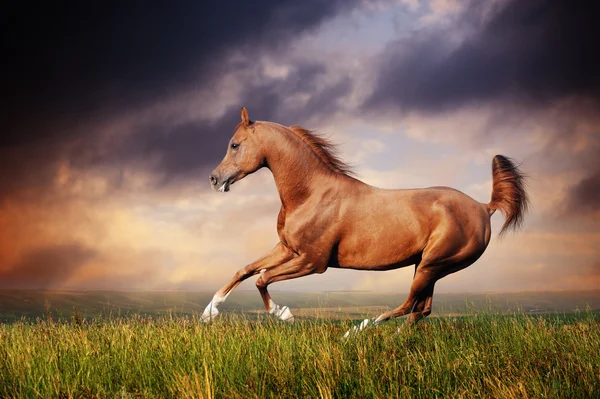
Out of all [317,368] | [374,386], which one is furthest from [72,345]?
[374,386]

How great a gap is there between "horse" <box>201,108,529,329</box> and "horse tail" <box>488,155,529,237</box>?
1.36 feet

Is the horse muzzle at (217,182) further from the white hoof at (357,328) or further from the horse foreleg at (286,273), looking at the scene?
the white hoof at (357,328)

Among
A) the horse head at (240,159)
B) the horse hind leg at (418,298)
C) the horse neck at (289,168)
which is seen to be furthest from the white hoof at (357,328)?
the horse head at (240,159)

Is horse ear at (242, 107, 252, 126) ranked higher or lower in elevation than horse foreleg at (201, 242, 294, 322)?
higher

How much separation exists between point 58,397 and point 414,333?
410cm

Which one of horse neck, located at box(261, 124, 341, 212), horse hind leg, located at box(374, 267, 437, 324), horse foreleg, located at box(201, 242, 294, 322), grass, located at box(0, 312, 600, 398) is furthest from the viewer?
horse neck, located at box(261, 124, 341, 212)

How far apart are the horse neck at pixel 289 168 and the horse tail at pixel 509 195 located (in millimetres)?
2499

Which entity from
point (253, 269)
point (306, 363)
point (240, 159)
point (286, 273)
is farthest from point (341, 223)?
point (306, 363)

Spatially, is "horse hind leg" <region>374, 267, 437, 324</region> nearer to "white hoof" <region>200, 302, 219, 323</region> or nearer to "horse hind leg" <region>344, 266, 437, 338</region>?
"horse hind leg" <region>344, 266, 437, 338</region>

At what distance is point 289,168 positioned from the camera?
314 inches

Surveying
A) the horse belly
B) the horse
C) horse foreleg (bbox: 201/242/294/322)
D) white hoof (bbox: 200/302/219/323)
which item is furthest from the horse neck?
white hoof (bbox: 200/302/219/323)

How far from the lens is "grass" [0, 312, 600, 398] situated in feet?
14.7

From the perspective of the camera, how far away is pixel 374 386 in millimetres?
4547

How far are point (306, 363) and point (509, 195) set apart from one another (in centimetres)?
473
